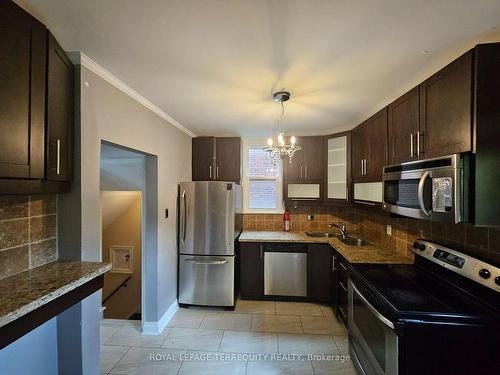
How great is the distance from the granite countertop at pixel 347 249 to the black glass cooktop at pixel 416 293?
21cm

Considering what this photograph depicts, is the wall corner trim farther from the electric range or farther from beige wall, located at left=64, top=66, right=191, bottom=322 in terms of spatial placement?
the electric range

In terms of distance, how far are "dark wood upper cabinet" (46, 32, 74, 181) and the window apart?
2657mm

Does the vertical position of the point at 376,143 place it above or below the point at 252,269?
above

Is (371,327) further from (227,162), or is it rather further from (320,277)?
(227,162)

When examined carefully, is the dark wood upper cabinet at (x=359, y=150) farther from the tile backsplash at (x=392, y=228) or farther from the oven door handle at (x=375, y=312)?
the oven door handle at (x=375, y=312)

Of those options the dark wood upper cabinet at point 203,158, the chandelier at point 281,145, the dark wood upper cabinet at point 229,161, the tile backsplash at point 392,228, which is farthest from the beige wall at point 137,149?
the tile backsplash at point 392,228

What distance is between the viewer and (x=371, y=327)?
1629mm

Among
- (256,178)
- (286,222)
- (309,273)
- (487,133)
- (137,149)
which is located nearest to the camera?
(487,133)

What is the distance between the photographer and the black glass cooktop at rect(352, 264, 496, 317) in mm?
1273

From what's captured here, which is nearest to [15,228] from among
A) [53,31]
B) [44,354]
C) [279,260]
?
[44,354]

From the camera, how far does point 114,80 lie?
1806 millimetres

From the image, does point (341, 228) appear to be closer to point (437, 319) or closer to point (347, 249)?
point (347, 249)

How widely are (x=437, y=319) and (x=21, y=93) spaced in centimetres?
238

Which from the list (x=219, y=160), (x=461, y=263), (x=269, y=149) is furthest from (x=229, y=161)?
(x=461, y=263)
